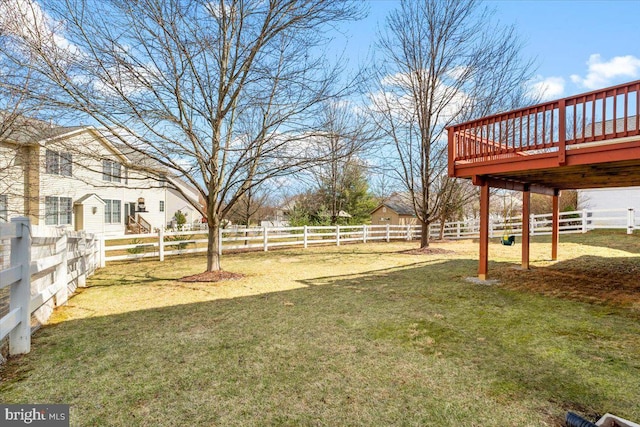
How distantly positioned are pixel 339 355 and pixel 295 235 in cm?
950

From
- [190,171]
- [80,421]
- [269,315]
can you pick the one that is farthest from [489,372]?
[190,171]

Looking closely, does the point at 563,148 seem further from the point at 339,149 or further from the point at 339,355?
the point at 339,355

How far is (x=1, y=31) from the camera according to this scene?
5.15m

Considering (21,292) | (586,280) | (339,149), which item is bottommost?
(586,280)

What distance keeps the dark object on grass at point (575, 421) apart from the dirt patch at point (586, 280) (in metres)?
3.96

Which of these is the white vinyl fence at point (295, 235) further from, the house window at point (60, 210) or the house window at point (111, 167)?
the house window at point (60, 210)

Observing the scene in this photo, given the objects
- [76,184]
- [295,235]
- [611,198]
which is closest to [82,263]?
[295,235]

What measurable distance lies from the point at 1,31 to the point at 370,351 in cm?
720

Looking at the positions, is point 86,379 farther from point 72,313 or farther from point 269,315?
point 72,313

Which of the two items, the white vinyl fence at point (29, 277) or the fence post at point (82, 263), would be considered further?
the fence post at point (82, 263)

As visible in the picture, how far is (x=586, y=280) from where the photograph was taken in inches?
252

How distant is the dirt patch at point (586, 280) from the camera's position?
5.27m

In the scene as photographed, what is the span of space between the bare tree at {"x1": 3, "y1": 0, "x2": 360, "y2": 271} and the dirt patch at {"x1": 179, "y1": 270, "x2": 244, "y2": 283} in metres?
0.39

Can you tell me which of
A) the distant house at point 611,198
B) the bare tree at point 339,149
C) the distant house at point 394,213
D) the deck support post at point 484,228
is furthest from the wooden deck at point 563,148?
the distant house at point 394,213
